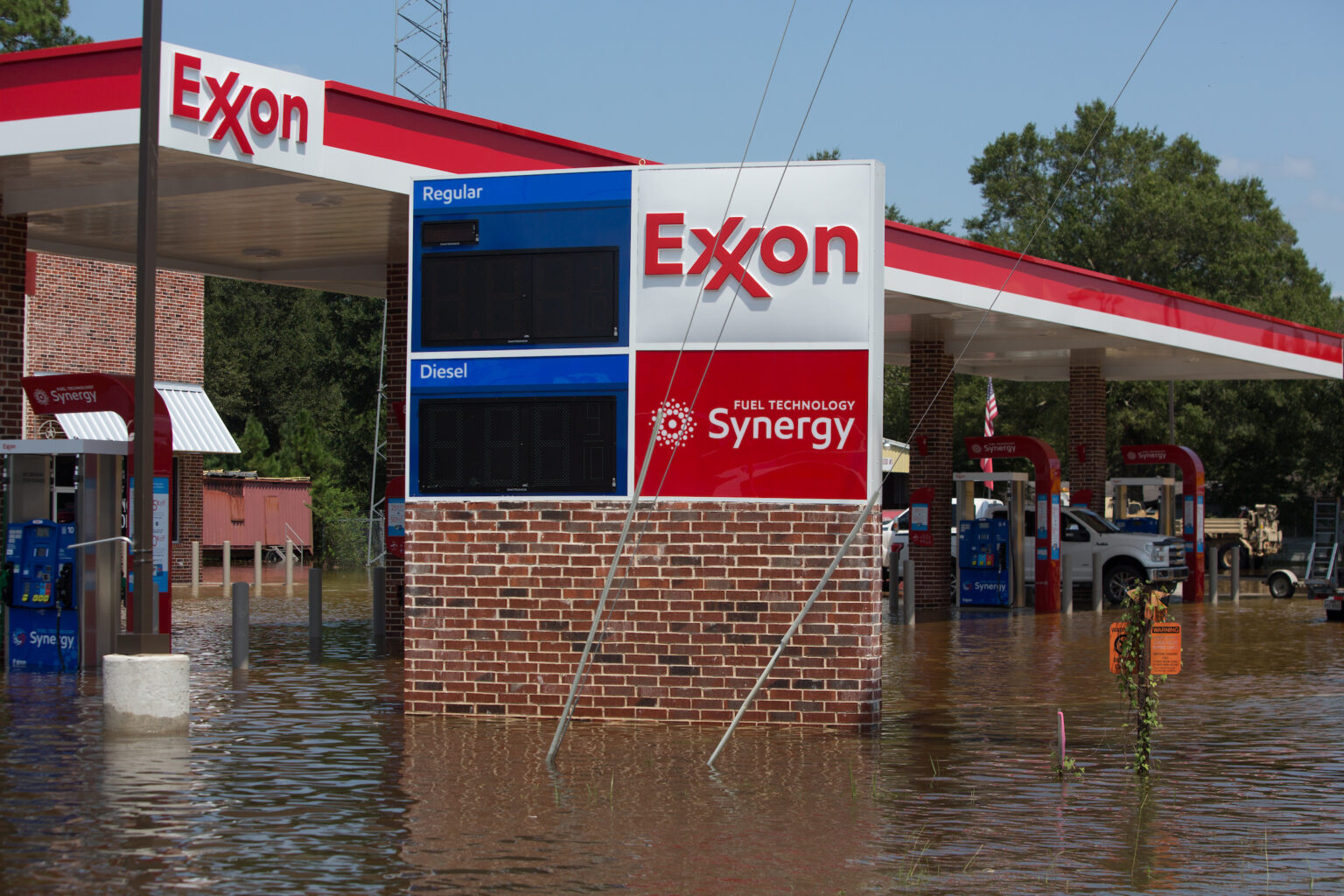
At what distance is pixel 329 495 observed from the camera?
152 ft

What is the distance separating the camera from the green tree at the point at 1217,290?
48.3m

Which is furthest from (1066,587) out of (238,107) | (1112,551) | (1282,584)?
(238,107)

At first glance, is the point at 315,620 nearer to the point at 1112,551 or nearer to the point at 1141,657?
the point at 1141,657

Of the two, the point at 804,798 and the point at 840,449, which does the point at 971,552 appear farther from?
the point at 804,798

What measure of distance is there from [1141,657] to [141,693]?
7.60 m

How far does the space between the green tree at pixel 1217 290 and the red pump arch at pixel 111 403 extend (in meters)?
30.2

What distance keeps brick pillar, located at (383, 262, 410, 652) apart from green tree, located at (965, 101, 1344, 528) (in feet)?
80.9

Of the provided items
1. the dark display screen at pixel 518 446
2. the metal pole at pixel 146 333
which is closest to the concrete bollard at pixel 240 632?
the dark display screen at pixel 518 446

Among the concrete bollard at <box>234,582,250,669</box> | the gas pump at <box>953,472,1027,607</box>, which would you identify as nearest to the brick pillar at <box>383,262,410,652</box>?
the concrete bollard at <box>234,582,250,669</box>

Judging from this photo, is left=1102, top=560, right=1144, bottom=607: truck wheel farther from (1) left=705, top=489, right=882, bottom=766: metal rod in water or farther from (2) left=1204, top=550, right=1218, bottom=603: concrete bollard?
(1) left=705, top=489, right=882, bottom=766: metal rod in water

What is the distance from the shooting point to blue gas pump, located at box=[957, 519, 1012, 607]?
99.3 feet

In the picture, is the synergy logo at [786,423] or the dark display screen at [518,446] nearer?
the synergy logo at [786,423]

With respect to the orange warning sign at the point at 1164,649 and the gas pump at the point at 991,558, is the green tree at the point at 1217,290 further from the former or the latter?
the orange warning sign at the point at 1164,649

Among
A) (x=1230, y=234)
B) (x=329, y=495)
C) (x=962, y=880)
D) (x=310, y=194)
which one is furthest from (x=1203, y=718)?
(x=1230, y=234)
